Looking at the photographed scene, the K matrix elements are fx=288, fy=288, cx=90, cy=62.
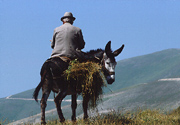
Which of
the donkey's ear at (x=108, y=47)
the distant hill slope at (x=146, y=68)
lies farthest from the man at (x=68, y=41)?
the distant hill slope at (x=146, y=68)

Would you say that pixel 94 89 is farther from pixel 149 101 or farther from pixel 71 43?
pixel 149 101

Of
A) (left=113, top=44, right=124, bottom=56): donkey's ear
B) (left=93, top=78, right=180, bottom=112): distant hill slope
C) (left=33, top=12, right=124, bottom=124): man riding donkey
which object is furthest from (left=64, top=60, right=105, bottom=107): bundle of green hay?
(left=93, top=78, right=180, bottom=112): distant hill slope

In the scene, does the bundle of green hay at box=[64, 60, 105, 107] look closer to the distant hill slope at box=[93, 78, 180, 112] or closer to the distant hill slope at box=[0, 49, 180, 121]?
the distant hill slope at box=[93, 78, 180, 112]

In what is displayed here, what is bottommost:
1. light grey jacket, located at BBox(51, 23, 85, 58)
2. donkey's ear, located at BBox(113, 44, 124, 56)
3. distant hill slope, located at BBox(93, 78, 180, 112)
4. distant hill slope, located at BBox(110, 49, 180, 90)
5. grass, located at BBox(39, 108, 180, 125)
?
distant hill slope, located at BBox(110, 49, 180, 90)

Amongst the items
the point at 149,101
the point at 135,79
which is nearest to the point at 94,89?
the point at 149,101

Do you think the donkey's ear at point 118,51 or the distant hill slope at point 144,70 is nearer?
the donkey's ear at point 118,51

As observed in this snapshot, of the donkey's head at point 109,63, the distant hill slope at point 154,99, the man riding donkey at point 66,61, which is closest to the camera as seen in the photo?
the donkey's head at point 109,63

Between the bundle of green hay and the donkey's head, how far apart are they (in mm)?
183

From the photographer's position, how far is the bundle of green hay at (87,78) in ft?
27.4

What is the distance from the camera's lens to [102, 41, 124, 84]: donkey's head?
8.12 m

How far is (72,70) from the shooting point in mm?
8359

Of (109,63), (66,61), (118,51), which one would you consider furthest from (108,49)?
(66,61)

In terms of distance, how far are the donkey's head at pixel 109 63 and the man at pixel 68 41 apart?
977 mm

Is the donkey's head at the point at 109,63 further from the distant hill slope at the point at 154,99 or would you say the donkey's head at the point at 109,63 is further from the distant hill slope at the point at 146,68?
the distant hill slope at the point at 146,68
